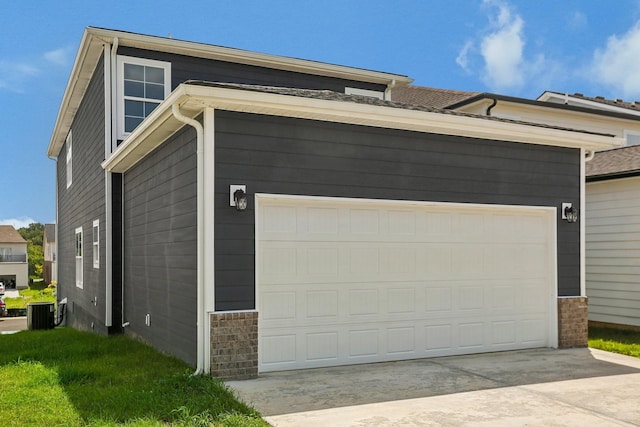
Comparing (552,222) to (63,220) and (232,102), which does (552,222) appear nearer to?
(232,102)

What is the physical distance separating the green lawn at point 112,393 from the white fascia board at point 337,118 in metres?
2.98

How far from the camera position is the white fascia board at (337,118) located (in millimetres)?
6383

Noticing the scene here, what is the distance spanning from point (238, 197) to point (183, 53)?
6200 millimetres

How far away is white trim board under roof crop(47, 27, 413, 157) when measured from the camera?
10984mm

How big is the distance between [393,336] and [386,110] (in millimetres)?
2907

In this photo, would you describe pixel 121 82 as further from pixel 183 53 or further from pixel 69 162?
pixel 69 162

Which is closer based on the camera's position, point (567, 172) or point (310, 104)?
point (310, 104)

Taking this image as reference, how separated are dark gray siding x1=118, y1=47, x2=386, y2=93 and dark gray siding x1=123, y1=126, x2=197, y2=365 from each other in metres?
A: 2.42

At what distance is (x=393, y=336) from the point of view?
7.65m

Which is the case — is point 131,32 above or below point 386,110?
above

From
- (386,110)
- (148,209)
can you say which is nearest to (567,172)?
(386,110)

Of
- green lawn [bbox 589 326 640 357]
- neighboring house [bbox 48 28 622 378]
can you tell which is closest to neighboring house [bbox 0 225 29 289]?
neighboring house [bbox 48 28 622 378]

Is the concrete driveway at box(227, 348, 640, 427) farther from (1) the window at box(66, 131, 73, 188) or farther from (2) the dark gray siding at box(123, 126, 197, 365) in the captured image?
(1) the window at box(66, 131, 73, 188)

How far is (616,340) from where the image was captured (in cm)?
978
